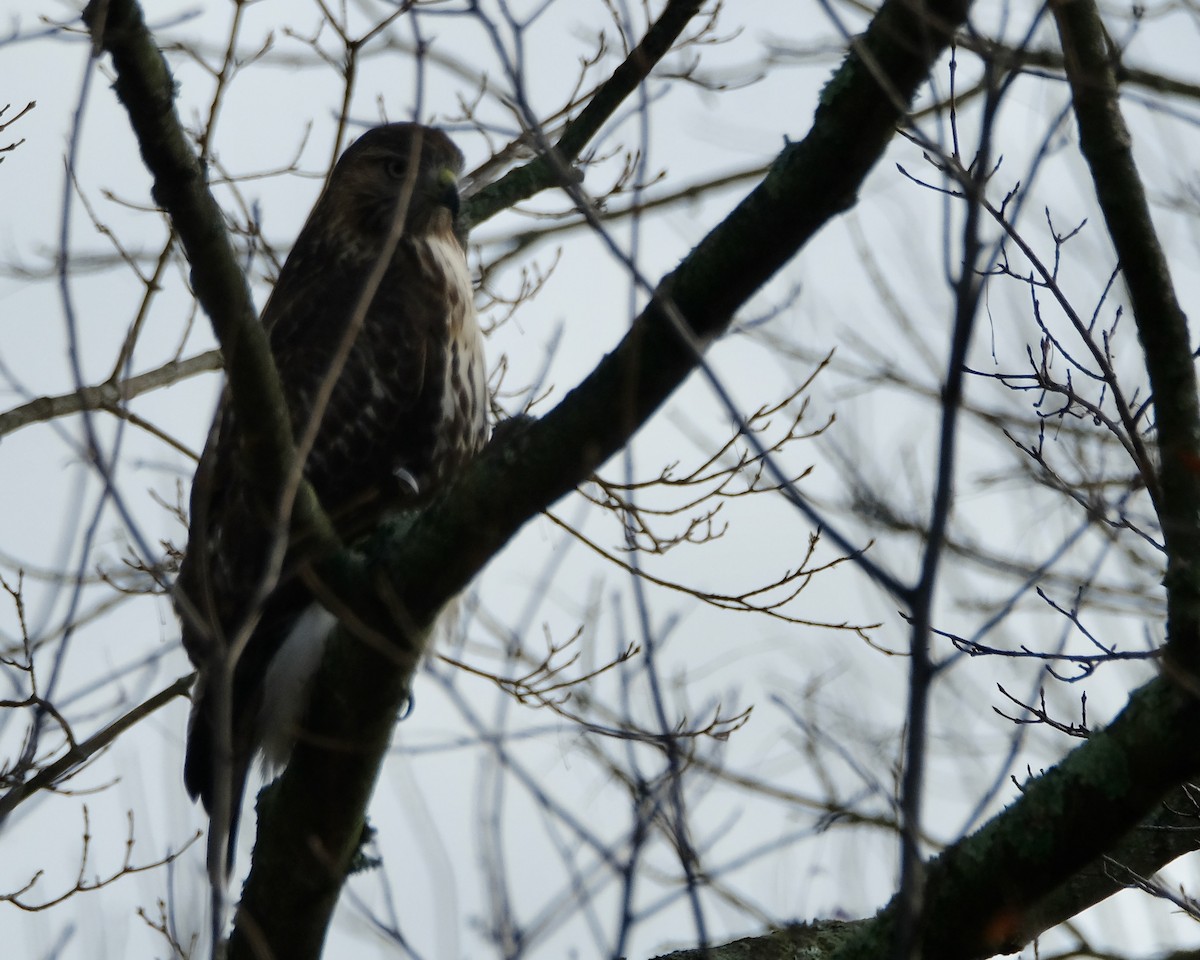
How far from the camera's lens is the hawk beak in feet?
16.0

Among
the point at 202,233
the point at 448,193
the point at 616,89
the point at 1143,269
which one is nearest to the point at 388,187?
the point at 448,193

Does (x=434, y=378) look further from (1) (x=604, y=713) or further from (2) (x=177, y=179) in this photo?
(2) (x=177, y=179)

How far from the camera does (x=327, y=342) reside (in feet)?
15.0

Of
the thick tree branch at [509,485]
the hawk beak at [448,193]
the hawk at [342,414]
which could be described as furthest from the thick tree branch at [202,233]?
the hawk beak at [448,193]

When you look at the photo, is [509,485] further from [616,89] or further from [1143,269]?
[616,89]

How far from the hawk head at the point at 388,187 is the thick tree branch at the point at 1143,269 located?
2277mm

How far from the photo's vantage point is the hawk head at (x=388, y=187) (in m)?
4.98

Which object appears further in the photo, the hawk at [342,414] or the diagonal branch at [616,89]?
the diagonal branch at [616,89]

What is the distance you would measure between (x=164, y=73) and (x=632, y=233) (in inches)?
38.2

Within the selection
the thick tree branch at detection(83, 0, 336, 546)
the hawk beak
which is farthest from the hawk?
the thick tree branch at detection(83, 0, 336, 546)

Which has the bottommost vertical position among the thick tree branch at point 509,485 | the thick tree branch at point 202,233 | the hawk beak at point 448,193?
the thick tree branch at point 509,485

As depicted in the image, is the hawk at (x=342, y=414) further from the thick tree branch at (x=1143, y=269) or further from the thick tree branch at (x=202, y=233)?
the thick tree branch at (x=1143, y=269)

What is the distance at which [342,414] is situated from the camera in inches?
177

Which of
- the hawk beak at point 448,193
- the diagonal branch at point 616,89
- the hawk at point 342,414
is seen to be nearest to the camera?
the hawk at point 342,414
